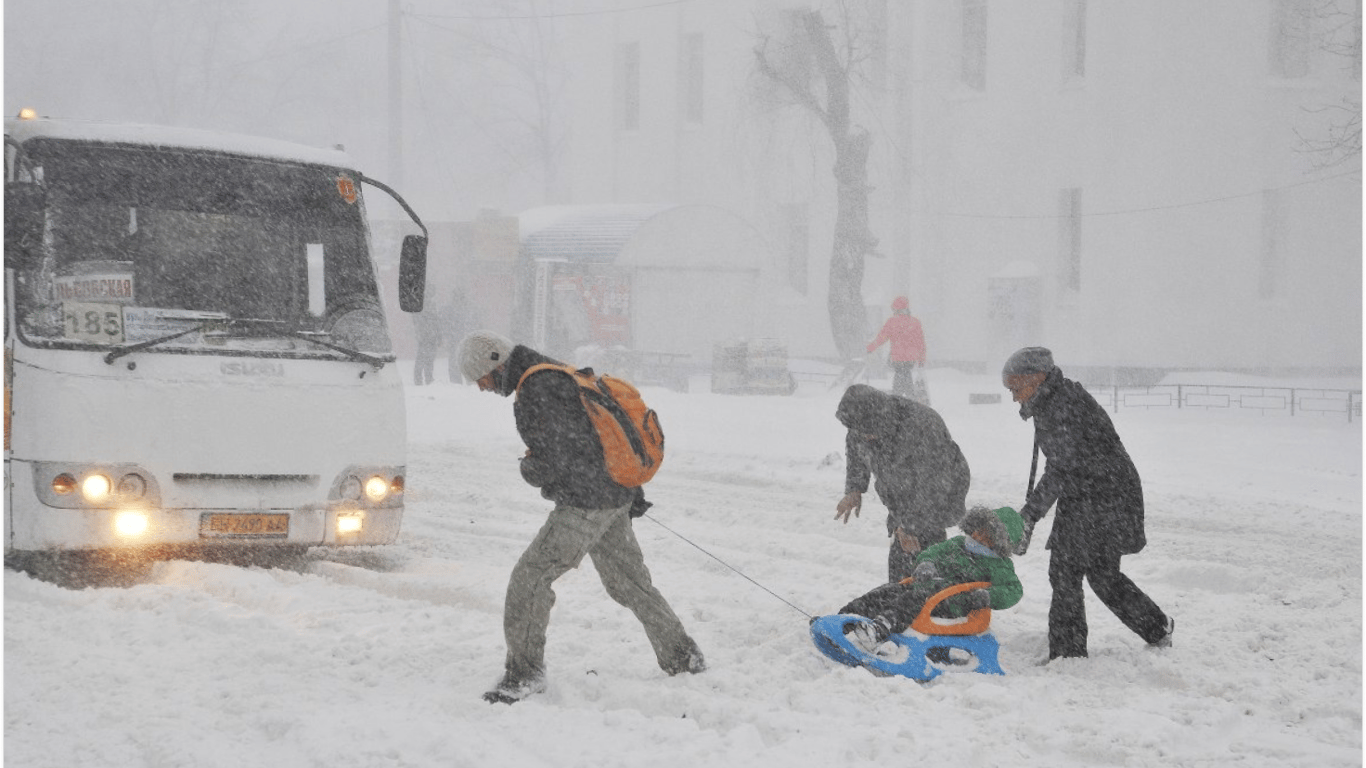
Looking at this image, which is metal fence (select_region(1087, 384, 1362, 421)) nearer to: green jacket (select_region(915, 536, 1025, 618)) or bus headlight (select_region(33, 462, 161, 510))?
green jacket (select_region(915, 536, 1025, 618))

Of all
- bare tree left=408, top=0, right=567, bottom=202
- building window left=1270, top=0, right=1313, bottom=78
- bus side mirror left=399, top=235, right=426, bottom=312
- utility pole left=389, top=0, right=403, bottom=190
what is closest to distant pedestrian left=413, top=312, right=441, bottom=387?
utility pole left=389, top=0, right=403, bottom=190

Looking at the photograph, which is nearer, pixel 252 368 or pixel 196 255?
pixel 252 368

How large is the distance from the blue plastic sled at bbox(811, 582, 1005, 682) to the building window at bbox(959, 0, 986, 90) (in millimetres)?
27452

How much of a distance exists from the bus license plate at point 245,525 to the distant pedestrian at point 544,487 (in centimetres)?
253

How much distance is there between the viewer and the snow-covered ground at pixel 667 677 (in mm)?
4988

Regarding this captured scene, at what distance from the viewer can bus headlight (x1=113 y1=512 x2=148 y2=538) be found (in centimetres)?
733

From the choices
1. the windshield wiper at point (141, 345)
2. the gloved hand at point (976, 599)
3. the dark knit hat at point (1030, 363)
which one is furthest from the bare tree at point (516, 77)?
the gloved hand at point (976, 599)

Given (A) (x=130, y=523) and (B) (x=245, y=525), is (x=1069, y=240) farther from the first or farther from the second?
(A) (x=130, y=523)

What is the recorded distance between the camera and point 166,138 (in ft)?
26.9

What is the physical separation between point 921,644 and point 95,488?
14.1ft

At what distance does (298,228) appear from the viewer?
328 inches

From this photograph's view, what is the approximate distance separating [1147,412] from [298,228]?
1689 cm

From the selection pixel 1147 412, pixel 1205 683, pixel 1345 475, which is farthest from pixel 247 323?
pixel 1147 412

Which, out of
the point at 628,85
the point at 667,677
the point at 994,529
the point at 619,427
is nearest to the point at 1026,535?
the point at 994,529
